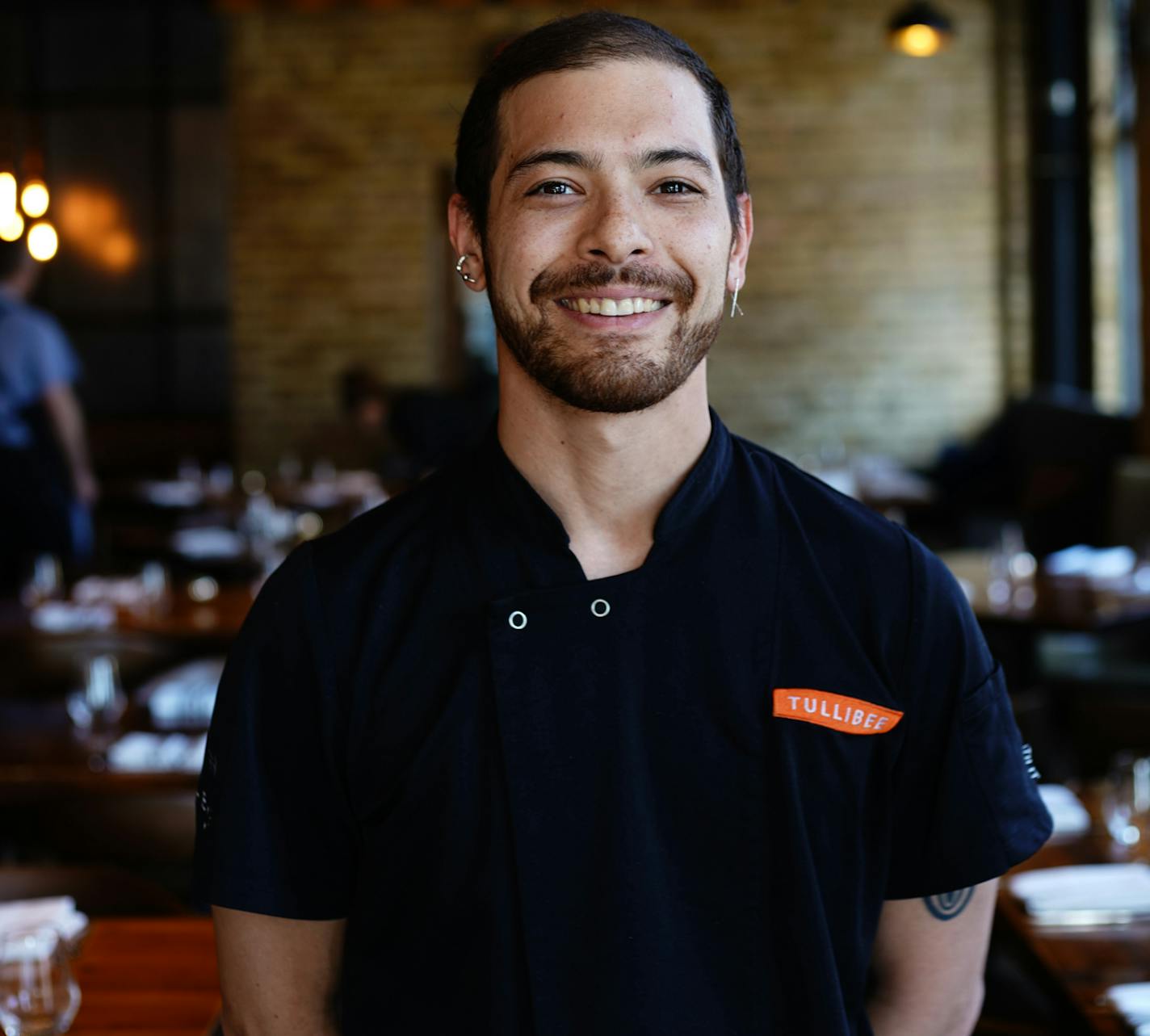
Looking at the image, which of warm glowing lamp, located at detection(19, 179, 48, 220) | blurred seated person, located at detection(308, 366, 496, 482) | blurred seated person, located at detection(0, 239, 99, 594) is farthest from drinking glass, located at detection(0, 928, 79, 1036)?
blurred seated person, located at detection(0, 239, 99, 594)

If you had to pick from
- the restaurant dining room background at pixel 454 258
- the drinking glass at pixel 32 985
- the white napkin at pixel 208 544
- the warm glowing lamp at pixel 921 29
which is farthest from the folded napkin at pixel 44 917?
the warm glowing lamp at pixel 921 29

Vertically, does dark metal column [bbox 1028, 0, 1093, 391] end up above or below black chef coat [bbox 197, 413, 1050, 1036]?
above

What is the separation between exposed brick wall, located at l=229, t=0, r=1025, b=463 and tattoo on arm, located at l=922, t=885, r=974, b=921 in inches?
319

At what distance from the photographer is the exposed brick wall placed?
30.2ft

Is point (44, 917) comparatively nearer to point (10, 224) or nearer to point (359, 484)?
point (10, 224)

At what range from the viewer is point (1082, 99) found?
8469 millimetres

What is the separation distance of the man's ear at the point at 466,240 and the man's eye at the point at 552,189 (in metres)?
0.11

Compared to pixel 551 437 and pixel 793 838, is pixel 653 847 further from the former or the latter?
pixel 551 437

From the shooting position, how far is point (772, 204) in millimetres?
9273

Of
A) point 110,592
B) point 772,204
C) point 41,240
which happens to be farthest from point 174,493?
point 41,240

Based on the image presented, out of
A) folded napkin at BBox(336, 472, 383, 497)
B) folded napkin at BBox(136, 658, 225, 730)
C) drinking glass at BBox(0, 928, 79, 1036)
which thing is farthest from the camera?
folded napkin at BBox(336, 472, 383, 497)

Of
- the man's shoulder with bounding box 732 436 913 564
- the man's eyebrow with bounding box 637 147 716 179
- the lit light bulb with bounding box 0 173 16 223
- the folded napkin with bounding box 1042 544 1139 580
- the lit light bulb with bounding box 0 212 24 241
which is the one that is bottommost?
the folded napkin with bounding box 1042 544 1139 580

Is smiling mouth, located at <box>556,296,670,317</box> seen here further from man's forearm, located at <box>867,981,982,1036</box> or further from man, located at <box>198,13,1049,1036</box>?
man's forearm, located at <box>867,981,982,1036</box>

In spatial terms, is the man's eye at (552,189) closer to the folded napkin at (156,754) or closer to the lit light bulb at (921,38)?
the folded napkin at (156,754)
